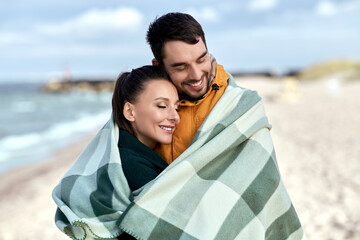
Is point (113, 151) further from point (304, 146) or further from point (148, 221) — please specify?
point (304, 146)

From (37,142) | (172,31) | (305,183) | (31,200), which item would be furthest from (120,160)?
(37,142)

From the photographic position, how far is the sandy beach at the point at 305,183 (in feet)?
16.6

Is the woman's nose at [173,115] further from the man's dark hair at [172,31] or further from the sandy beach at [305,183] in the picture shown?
the sandy beach at [305,183]

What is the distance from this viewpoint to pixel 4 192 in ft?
24.3

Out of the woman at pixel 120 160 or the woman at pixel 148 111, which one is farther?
the woman at pixel 148 111

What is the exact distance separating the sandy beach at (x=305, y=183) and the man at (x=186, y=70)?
2.89 metres

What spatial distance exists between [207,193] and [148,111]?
0.58 metres

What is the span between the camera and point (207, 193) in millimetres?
1979

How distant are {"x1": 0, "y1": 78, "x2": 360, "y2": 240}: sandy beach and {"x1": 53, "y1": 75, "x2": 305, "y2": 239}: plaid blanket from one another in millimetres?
2797

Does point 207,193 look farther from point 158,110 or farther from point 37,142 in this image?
point 37,142

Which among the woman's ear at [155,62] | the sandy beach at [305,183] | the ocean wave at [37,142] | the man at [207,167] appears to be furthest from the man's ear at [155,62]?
the ocean wave at [37,142]

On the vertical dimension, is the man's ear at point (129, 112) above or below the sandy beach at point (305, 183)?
above

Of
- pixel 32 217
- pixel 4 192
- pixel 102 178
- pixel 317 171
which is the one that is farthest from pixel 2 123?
pixel 102 178

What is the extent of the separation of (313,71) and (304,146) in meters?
44.7
